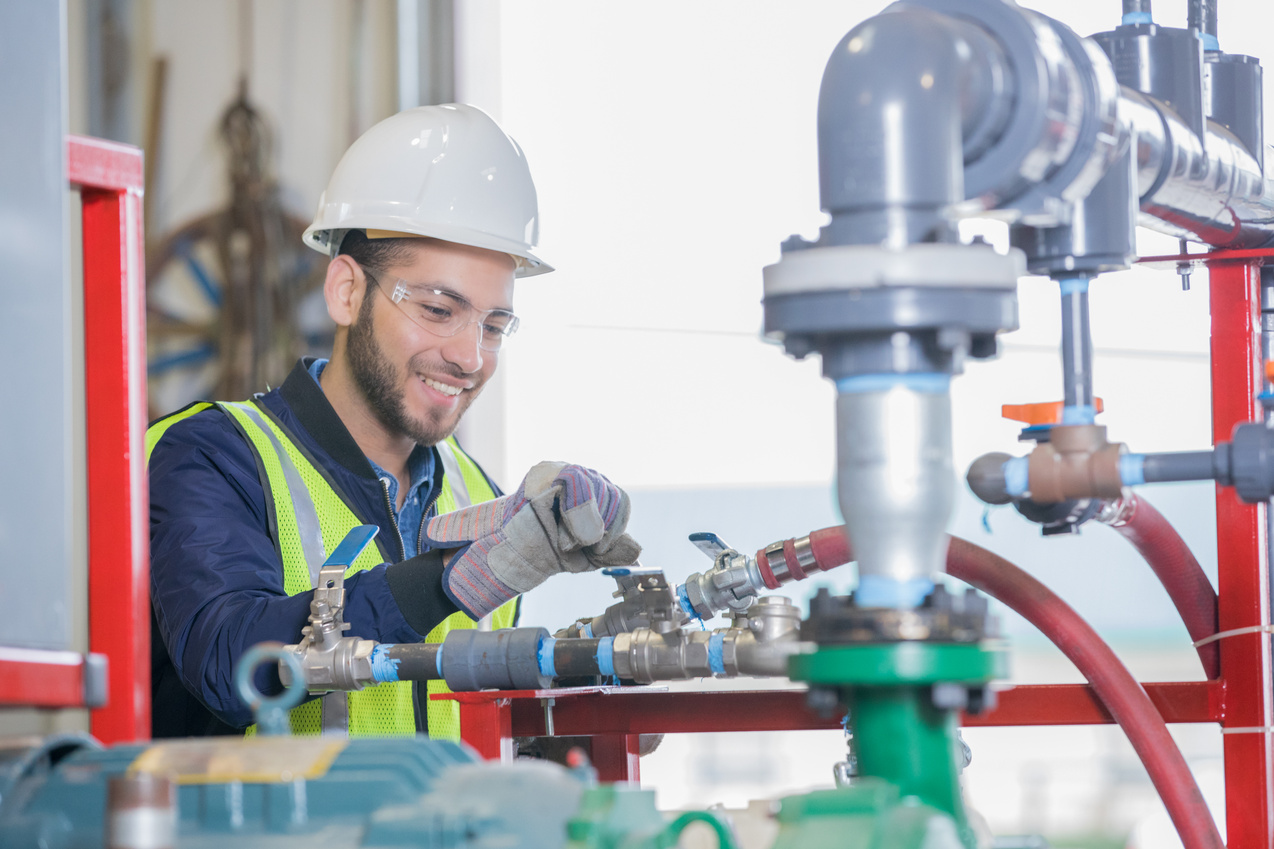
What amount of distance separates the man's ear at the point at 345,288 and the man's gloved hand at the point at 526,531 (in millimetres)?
582

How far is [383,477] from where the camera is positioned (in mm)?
1866

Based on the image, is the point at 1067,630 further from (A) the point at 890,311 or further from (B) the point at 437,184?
(B) the point at 437,184

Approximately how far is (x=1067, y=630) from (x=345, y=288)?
1.13 m

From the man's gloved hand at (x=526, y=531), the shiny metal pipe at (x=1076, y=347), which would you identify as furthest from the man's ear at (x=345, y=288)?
the shiny metal pipe at (x=1076, y=347)

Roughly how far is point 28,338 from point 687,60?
2974mm

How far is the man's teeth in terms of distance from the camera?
6.17 ft

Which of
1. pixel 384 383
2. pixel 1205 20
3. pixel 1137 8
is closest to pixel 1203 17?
pixel 1205 20

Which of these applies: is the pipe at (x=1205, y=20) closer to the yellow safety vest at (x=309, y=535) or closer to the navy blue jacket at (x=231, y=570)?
the navy blue jacket at (x=231, y=570)

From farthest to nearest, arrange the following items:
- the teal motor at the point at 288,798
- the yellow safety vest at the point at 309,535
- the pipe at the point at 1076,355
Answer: the yellow safety vest at the point at 309,535
the pipe at the point at 1076,355
the teal motor at the point at 288,798

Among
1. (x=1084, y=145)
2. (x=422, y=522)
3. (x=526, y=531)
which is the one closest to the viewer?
(x=1084, y=145)

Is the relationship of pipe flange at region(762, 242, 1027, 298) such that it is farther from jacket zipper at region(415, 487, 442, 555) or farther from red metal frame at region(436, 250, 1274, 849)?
jacket zipper at region(415, 487, 442, 555)

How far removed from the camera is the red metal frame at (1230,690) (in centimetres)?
140

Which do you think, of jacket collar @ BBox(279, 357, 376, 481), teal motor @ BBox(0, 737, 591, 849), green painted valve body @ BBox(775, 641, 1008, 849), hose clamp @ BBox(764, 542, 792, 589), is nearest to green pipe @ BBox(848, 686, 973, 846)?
green painted valve body @ BBox(775, 641, 1008, 849)

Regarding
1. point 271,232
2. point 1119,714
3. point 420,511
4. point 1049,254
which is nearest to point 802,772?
point 271,232
